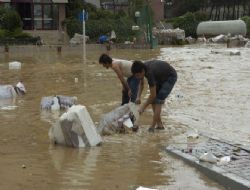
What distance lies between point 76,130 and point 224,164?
6.94ft

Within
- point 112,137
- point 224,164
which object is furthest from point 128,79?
point 224,164

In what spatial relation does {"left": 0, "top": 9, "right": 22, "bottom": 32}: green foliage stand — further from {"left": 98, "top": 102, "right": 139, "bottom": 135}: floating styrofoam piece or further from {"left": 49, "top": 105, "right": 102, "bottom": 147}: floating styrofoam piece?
{"left": 49, "top": 105, "right": 102, "bottom": 147}: floating styrofoam piece

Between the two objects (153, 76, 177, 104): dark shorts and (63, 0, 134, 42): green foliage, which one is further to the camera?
(63, 0, 134, 42): green foliage

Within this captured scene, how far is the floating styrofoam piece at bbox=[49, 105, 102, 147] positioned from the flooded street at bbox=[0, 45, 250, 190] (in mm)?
140

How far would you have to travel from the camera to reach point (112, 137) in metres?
8.60

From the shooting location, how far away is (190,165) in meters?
6.67

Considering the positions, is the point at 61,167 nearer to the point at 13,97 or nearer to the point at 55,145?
the point at 55,145

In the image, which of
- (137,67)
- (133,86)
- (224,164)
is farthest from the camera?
(133,86)

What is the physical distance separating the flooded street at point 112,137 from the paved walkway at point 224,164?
0.10 metres

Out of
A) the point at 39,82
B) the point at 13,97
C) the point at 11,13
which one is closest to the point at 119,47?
the point at 11,13

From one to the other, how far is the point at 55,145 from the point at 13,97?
5.82m

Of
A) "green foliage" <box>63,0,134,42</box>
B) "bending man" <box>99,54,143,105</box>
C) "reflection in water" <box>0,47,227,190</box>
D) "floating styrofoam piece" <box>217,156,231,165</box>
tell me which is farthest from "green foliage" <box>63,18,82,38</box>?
"floating styrofoam piece" <box>217,156,231,165</box>

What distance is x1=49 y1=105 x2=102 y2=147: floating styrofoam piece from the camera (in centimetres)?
755

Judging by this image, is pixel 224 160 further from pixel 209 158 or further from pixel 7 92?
pixel 7 92
